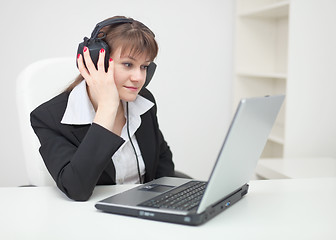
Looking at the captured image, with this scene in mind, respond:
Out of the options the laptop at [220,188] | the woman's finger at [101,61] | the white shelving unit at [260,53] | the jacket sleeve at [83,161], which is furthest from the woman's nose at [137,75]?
the white shelving unit at [260,53]

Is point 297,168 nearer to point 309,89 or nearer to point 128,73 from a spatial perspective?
point 309,89

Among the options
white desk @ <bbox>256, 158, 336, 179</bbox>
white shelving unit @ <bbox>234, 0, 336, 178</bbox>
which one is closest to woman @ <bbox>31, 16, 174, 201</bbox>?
white desk @ <bbox>256, 158, 336, 179</bbox>

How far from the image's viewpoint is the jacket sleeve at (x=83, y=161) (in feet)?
3.74

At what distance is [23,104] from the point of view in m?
1.54

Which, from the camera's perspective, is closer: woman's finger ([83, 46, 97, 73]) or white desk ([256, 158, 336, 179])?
woman's finger ([83, 46, 97, 73])

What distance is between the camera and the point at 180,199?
105 centimetres

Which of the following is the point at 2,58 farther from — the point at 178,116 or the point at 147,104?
the point at 147,104

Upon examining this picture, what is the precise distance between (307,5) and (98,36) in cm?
145

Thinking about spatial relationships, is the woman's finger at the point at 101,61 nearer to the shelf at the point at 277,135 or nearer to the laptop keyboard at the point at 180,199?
the laptop keyboard at the point at 180,199

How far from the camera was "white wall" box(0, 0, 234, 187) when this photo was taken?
2832 millimetres

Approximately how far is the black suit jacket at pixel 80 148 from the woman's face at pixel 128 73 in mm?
156

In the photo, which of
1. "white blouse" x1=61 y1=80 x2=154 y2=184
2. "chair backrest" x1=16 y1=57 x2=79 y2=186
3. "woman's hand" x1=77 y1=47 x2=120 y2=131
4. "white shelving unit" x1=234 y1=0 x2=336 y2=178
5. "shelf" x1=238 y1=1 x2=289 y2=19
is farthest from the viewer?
"shelf" x1=238 y1=1 x2=289 y2=19

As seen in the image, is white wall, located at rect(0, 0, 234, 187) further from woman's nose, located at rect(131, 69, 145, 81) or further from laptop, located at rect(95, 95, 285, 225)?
laptop, located at rect(95, 95, 285, 225)

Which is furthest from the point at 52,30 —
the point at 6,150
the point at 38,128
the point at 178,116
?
the point at 38,128
